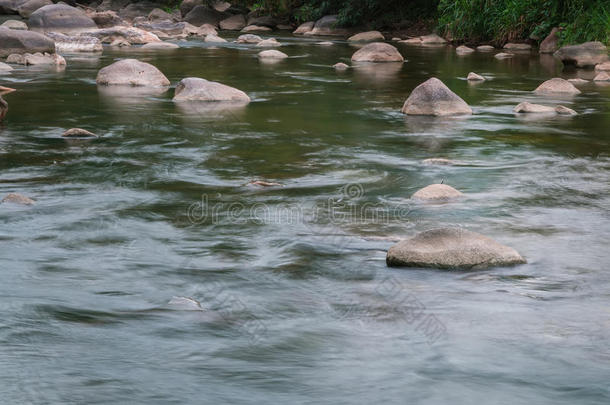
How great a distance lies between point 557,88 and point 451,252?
901 centimetres

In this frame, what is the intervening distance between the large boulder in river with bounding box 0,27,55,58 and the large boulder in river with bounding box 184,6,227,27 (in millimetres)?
14406

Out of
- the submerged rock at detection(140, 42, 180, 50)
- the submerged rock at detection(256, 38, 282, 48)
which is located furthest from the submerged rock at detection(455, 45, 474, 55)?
the submerged rock at detection(140, 42, 180, 50)

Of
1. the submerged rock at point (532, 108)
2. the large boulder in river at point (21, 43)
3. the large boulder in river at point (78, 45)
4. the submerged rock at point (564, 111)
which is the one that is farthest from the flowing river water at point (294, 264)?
the large boulder in river at point (78, 45)

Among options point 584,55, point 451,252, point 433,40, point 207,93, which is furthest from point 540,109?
point 433,40

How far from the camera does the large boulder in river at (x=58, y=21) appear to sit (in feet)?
84.1

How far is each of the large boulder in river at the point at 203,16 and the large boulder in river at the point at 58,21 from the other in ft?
22.8

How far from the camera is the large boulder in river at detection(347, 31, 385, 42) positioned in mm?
26200

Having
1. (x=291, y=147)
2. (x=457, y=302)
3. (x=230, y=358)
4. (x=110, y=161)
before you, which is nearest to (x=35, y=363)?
(x=230, y=358)

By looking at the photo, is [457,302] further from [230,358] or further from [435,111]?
[435,111]

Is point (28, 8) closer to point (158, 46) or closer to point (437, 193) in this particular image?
point (158, 46)

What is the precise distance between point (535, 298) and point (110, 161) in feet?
15.2

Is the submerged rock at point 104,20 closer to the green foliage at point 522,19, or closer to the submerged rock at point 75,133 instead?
the green foliage at point 522,19

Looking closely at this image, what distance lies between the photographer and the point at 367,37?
26.6 metres

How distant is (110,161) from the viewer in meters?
8.05
